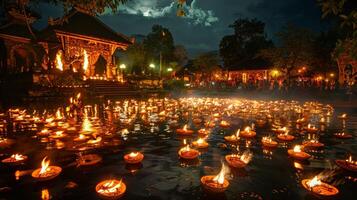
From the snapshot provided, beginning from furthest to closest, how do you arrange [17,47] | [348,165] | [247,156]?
[17,47]
[247,156]
[348,165]

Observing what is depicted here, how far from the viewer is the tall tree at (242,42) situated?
59.1 meters

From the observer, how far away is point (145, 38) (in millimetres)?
54969

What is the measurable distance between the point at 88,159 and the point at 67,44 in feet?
66.8

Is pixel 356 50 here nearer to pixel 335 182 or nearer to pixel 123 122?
pixel 335 182

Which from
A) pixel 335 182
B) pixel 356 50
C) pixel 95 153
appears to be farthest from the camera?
pixel 95 153

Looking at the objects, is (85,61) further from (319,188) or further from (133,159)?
(319,188)

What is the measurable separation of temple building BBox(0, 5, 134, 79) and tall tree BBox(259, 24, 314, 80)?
19659mm

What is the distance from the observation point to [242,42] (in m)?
62.9

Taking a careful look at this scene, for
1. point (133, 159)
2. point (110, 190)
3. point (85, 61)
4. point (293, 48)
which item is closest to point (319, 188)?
point (110, 190)

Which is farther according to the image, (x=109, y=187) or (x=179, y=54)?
(x=179, y=54)

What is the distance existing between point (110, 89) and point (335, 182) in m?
21.2

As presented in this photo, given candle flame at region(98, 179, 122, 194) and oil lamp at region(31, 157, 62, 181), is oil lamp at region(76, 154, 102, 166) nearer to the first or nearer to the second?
oil lamp at region(31, 157, 62, 181)

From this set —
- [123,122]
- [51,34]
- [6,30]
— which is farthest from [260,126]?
[6,30]

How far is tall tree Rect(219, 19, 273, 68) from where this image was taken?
5907cm
